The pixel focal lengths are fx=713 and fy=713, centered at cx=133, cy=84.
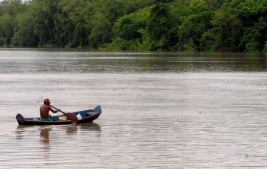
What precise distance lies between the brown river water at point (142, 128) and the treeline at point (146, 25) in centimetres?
6529

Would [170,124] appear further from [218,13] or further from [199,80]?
[218,13]

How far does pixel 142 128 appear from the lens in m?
23.4

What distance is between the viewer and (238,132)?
22406mm

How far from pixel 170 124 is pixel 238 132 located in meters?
3.02

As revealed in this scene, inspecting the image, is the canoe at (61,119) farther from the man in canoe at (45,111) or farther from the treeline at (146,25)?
the treeline at (146,25)

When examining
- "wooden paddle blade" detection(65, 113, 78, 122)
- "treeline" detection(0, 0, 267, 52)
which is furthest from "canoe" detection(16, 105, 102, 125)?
"treeline" detection(0, 0, 267, 52)

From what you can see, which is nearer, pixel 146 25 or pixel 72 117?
pixel 72 117

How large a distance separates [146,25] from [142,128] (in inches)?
4383

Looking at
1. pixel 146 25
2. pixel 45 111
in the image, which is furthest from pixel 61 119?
pixel 146 25

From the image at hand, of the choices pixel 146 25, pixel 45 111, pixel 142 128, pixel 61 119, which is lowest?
pixel 142 128

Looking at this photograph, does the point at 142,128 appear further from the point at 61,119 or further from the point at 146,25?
the point at 146,25

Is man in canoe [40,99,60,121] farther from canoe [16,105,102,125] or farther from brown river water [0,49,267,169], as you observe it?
brown river water [0,49,267,169]

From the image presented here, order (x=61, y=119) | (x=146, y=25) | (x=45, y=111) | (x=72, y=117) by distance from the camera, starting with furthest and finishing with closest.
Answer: (x=146, y=25), (x=61, y=119), (x=72, y=117), (x=45, y=111)

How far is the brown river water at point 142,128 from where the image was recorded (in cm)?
1727
